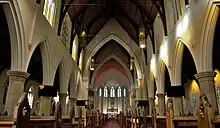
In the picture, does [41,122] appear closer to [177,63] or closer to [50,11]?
[50,11]

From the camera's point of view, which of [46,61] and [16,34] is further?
[46,61]

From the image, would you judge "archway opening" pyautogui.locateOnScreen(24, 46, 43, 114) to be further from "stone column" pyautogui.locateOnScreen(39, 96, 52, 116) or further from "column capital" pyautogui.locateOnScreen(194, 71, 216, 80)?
"column capital" pyautogui.locateOnScreen(194, 71, 216, 80)

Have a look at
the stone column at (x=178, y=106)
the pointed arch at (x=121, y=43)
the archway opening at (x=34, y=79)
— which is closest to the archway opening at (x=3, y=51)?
the archway opening at (x=34, y=79)

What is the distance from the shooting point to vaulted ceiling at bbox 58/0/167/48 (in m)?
19.2

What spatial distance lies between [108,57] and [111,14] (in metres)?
6.98

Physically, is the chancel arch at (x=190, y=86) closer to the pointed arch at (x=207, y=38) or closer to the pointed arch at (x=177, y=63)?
the pointed arch at (x=177, y=63)

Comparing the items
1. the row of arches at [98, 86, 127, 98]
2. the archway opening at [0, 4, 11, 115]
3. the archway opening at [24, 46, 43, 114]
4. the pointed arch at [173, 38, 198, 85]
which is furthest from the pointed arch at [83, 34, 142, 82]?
the row of arches at [98, 86, 127, 98]

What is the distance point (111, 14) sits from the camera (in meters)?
26.4

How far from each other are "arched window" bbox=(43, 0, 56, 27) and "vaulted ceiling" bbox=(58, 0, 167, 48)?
1.24m

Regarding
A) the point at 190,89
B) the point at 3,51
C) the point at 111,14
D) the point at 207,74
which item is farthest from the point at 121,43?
the point at 207,74

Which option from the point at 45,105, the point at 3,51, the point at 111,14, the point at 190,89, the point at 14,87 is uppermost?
the point at 111,14

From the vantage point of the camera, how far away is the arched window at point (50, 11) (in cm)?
1322

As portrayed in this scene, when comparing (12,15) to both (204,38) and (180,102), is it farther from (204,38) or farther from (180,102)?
(180,102)

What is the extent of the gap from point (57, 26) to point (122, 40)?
12040mm
